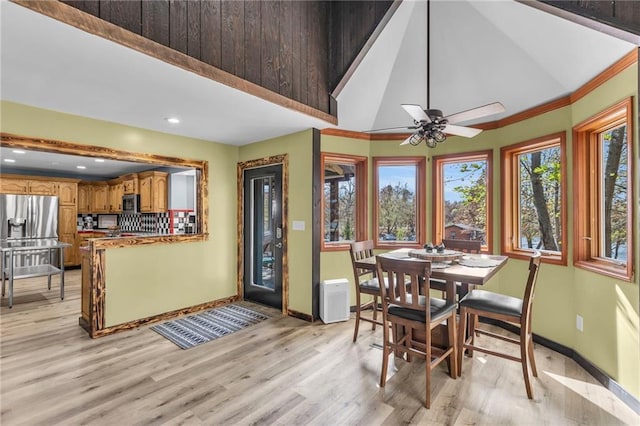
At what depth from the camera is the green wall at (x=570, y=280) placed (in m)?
2.18

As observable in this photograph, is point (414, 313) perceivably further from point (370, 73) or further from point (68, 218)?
point (68, 218)

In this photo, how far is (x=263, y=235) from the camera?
4453 mm

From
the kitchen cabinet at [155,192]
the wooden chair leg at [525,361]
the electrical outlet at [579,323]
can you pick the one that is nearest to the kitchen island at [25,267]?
the kitchen cabinet at [155,192]

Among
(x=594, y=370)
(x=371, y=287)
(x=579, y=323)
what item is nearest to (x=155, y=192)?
(x=371, y=287)

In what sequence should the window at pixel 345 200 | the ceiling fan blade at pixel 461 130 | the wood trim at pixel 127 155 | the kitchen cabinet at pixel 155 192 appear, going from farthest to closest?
the kitchen cabinet at pixel 155 192
the window at pixel 345 200
the wood trim at pixel 127 155
the ceiling fan blade at pixel 461 130

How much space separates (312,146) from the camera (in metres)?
3.77

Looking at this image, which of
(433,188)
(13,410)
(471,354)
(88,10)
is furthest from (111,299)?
(433,188)

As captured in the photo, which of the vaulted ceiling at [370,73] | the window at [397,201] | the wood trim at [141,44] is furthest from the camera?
the window at [397,201]

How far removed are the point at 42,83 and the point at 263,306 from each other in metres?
3.38

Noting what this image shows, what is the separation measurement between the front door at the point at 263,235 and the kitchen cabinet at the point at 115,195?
4.32 m

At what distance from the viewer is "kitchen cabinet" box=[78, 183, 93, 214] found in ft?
25.3

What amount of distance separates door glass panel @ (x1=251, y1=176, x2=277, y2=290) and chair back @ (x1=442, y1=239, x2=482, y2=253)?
2.33 m

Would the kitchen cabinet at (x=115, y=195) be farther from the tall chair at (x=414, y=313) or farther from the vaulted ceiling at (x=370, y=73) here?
the tall chair at (x=414, y=313)

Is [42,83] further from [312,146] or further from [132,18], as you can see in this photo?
[312,146]
